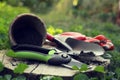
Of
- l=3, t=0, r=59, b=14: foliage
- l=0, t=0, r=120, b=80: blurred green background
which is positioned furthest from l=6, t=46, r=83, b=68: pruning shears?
l=3, t=0, r=59, b=14: foliage

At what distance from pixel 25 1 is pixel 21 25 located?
4.47m

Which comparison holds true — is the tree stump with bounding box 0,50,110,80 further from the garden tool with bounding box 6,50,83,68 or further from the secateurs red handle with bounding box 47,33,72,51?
the secateurs red handle with bounding box 47,33,72,51

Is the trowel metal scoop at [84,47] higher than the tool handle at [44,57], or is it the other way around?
the trowel metal scoop at [84,47]

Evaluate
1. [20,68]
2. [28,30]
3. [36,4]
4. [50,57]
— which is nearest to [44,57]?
[50,57]

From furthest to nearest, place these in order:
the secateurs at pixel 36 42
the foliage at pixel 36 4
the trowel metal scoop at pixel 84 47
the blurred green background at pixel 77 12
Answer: the blurred green background at pixel 77 12, the foliage at pixel 36 4, the trowel metal scoop at pixel 84 47, the secateurs at pixel 36 42

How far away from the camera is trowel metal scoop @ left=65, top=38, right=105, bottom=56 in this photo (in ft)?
11.2

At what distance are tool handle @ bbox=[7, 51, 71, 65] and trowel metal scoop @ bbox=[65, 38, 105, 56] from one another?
0.33 meters

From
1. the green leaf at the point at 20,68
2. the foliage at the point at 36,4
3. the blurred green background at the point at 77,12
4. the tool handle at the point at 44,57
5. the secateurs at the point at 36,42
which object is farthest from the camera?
the blurred green background at the point at 77,12

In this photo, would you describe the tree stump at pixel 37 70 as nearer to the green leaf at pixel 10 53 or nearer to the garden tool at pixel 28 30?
the green leaf at pixel 10 53

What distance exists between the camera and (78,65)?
3.07 meters

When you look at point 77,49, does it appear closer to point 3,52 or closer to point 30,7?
point 3,52

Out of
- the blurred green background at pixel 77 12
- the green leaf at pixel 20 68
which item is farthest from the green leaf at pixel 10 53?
the blurred green background at pixel 77 12

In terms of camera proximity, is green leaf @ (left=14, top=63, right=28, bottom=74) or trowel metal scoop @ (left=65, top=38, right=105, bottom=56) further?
trowel metal scoop @ (left=65, top=38, right=105, bottom=56)

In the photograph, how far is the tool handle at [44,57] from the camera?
119 inches
